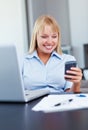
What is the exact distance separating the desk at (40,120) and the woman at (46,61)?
0.68 m

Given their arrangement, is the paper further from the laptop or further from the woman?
the woman

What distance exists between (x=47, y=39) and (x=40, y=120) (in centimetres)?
102

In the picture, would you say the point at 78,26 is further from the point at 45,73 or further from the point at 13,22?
the point at 45,73

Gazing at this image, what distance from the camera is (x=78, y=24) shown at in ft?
15.0

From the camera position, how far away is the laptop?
3.78ft

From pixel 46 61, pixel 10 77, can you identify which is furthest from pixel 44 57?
pixel 10 77

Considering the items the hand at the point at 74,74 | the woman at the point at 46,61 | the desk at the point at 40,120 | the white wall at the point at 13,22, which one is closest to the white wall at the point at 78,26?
the white wall at the point at 13,22

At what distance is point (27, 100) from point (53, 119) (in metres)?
0.33

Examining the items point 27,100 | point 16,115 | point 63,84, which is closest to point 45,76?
point 63,84

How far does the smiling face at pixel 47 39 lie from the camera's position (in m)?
1.89

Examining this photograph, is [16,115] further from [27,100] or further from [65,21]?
[65,21]

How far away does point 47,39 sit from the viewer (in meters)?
1.90

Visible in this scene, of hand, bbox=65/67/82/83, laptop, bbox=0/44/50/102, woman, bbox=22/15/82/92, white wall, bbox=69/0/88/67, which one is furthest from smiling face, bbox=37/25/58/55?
white wall, bbox=69/0/88/67

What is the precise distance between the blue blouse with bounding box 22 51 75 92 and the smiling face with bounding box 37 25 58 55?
0.18ft
